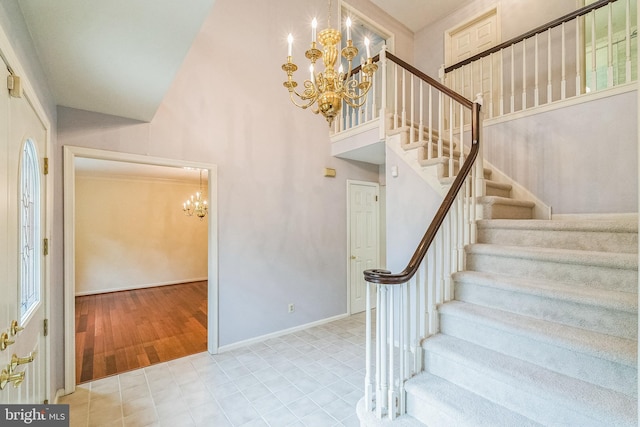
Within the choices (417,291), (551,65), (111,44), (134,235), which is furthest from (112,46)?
(134,235)

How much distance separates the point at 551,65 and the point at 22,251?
18.1 ft

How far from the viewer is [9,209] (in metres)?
1.28

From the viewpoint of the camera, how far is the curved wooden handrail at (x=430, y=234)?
1.77m

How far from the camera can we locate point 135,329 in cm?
406

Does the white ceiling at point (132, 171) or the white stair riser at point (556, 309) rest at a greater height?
the white ceiling at point (132, 171)

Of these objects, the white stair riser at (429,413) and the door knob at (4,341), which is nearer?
the door knob at (4,341)

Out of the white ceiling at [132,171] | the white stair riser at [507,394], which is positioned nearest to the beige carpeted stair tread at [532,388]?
the white stair riser at [507,394]

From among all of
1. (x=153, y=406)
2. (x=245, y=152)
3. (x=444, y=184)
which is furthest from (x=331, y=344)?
(x=245, y=152)

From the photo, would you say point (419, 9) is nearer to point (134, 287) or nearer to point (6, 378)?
point (6, 378)

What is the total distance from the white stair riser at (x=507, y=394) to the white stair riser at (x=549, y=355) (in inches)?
9.3

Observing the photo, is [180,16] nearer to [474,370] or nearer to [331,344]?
[474,370]

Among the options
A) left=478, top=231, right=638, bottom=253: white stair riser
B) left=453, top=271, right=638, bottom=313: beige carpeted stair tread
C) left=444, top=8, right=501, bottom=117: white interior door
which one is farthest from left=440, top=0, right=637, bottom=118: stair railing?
left=453, top=271, right=638, bottom=313: beige carpeted stair tread

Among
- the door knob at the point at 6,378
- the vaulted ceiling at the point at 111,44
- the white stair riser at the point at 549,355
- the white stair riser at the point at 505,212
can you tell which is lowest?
the white stair riser at the point at 549,355

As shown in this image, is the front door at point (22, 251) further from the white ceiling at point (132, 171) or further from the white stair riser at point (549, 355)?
the white ceiling at point (132, 171)
